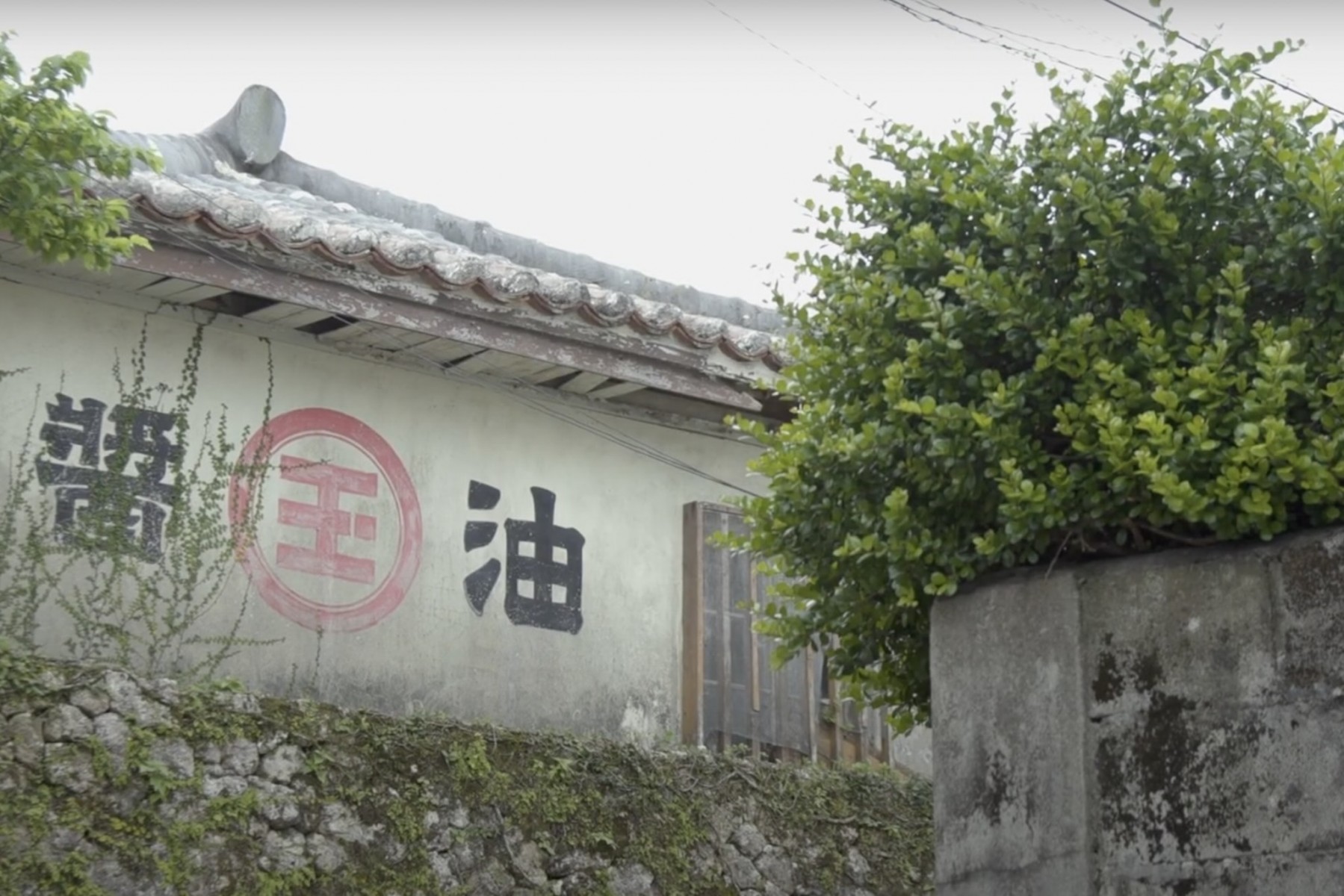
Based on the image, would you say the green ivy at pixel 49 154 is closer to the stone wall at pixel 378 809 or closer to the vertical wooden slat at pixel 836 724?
the stone wall at pixel 378 809

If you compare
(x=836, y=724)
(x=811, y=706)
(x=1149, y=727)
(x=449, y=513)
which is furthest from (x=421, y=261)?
(x=1149, y=727)

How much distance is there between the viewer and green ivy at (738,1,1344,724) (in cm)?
488

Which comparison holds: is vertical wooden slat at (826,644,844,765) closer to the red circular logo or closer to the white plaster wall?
the white plaster wall

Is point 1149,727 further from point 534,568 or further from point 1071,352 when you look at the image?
point 534,568

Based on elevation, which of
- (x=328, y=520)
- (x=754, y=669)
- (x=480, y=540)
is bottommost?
(x=754, y=669)

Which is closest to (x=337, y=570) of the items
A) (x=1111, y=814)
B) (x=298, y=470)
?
(x=298, y=470)

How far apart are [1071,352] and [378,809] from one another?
4.52 metres

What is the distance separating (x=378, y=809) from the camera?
824 cm

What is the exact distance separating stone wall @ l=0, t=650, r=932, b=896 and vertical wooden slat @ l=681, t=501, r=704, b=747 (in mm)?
795

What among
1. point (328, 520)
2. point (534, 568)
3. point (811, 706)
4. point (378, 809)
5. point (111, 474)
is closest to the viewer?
point (378, 809)

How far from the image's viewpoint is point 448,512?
1012 cm

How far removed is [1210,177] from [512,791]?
495cm

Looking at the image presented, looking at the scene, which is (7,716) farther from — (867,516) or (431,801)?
(867,516)

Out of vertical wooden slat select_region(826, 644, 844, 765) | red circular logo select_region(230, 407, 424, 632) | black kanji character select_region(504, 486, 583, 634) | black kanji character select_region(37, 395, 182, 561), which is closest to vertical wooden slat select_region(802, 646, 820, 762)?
vertical wooden slat select_region(826, 644, 844, 765)
